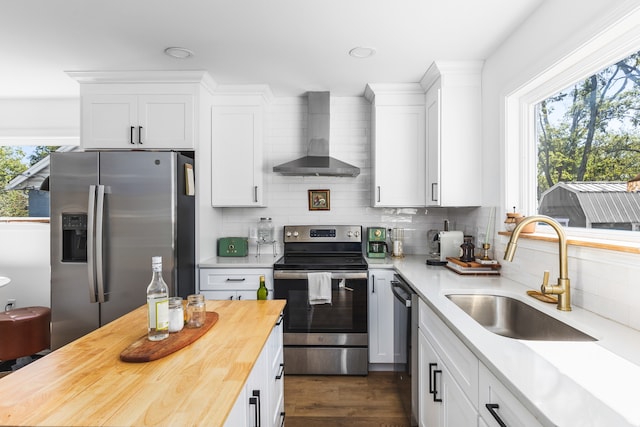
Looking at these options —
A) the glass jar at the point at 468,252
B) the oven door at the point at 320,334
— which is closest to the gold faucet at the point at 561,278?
the glass jar at the point at 468,252

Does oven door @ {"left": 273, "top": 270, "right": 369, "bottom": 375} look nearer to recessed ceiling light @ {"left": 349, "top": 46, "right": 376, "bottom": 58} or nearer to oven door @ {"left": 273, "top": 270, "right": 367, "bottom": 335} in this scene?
oven door @ {"left": 273, "top": 270, "right": 367, "bottom": 335}

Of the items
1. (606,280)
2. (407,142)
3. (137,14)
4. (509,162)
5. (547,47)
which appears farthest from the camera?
(407,142)

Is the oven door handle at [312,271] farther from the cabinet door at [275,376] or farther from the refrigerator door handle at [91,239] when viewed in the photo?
the refrigerator door handle at [91,239]

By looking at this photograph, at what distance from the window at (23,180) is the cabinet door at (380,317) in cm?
346

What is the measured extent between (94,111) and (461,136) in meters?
2.96

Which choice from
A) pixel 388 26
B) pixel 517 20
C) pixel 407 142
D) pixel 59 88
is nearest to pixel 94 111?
pixel 59 88

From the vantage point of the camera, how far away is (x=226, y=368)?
1.10 m

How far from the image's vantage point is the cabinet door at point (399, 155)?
3256 mm

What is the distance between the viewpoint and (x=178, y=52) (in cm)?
262

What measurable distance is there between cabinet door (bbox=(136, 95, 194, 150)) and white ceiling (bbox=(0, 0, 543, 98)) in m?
0.26

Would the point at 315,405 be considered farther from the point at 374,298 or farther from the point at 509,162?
the point at 509,162

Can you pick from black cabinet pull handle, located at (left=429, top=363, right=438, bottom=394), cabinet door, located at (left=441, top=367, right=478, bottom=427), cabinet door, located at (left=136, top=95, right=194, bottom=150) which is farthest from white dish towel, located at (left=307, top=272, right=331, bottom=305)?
cabinet door, located at (left=136, top=95, right=194, bottom=150)

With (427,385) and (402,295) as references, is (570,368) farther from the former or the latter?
(402,295)

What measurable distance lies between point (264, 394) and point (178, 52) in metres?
2.33
